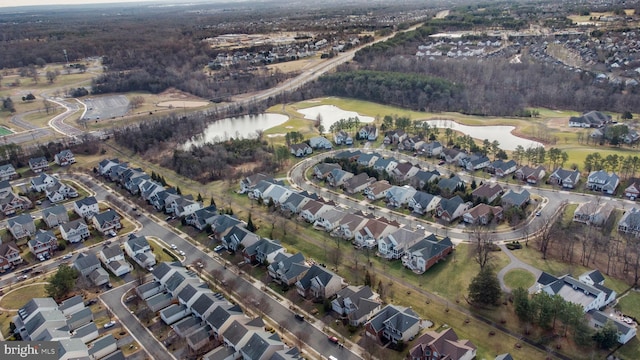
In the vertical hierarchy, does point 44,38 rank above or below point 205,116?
above

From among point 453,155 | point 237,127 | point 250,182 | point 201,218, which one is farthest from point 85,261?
point 237,127

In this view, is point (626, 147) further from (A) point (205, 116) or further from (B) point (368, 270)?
(A) point (205, 116)

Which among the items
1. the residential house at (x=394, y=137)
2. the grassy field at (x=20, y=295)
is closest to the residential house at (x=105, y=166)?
the grassy field at (x=20, y=295)

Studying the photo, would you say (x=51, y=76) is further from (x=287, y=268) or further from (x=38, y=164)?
(x=287, y=268)

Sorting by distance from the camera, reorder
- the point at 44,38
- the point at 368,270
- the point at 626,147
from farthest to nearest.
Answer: the point at 44,38
the point at 626,147
the point at 368,270

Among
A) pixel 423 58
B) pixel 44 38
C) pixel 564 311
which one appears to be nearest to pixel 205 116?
pixel 423 58

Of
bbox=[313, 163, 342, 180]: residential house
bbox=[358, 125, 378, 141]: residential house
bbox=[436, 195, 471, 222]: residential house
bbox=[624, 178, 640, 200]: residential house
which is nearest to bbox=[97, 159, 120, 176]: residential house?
bbox=[313, 163, 342, 180]: residential house

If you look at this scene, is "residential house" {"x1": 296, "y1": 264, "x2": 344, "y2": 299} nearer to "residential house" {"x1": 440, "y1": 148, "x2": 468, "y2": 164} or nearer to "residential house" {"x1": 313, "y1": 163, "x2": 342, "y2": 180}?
"residential house" {"x1": 313, "y1": 163, "x2": 342, "y2": 180}
